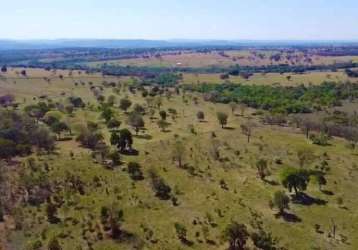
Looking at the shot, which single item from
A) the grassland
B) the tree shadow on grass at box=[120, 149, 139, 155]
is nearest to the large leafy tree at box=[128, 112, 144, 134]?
the grassland

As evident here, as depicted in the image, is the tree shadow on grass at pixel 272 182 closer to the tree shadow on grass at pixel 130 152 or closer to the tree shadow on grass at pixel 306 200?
the tree shadow on grass at pixel 306 200

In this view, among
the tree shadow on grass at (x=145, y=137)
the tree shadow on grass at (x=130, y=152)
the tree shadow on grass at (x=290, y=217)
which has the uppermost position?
the tree shadow on grass at (x=130, y=152)

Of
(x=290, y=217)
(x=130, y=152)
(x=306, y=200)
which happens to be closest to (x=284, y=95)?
(x=130, y=152)

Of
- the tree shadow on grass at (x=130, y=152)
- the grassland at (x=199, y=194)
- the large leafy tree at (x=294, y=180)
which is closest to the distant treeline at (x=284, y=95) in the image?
the grassland at (x=199, y=194)

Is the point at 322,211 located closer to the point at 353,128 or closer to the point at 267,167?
the point at 267,167

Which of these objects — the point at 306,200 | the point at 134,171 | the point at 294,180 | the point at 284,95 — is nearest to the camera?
the point at 306,200

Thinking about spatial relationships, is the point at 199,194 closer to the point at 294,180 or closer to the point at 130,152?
the point at 294,180
